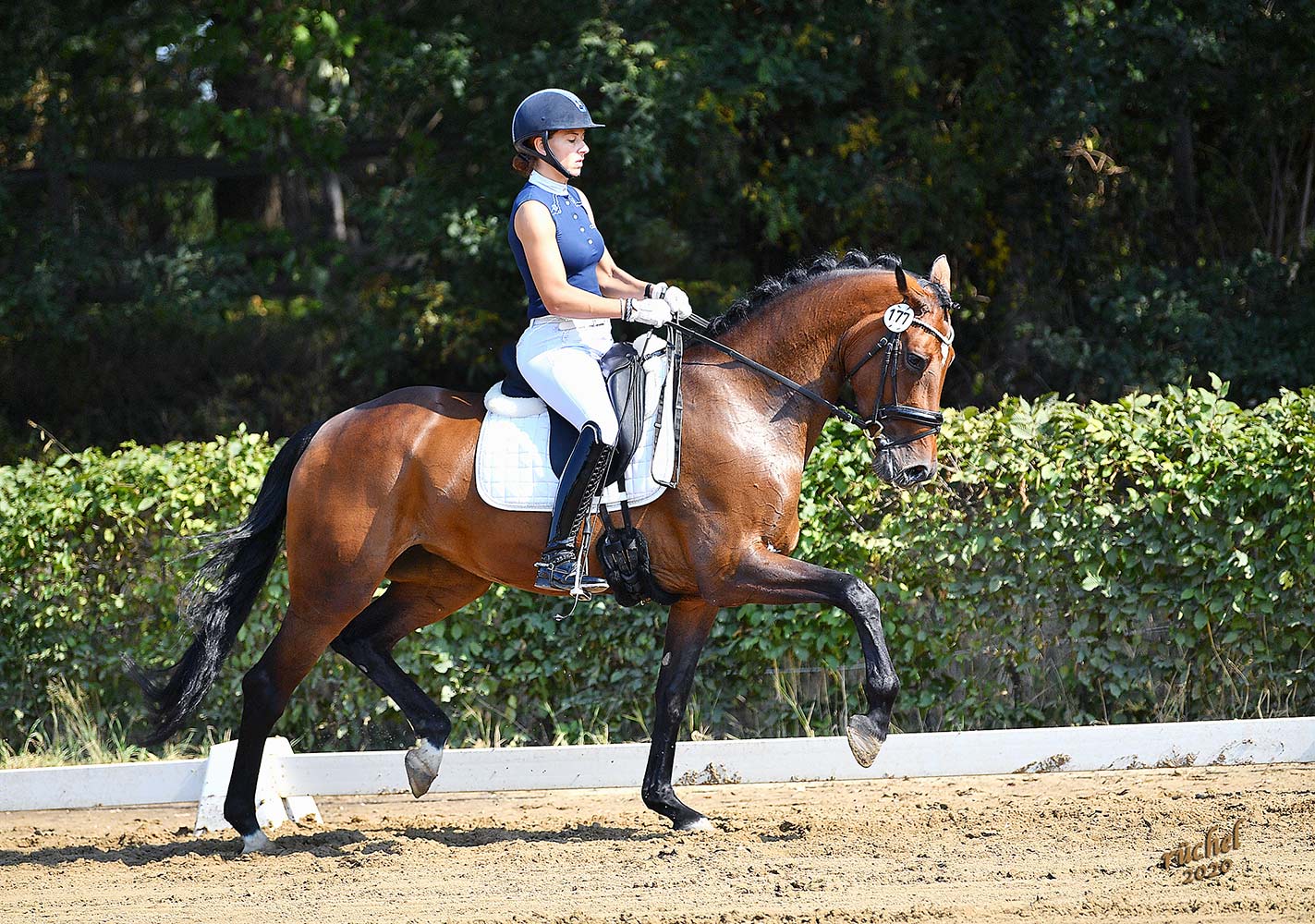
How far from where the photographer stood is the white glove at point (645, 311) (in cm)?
→ 509

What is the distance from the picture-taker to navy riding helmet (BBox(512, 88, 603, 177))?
5.25 meters

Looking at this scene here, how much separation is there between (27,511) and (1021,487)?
16.8ft

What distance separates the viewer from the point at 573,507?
17.1ft

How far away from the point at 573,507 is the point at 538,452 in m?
0.29

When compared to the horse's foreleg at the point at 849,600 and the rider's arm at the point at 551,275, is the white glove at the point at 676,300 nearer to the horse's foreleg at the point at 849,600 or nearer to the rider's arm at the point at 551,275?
the rider's arm at the point at 551,275

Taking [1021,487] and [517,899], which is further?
[1021,487]

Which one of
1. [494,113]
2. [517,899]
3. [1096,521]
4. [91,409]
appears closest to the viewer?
[517,899]

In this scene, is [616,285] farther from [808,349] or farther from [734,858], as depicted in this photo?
[734,858]

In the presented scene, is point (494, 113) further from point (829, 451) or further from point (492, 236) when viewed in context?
point (829, 451)

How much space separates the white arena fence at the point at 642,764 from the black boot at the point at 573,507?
4.45ft

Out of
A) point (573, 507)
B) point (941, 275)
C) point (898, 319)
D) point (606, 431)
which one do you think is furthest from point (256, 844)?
point (941, 275)

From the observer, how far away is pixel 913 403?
5.09m

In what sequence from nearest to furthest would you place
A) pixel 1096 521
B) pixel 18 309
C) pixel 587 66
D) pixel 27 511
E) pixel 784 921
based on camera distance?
pixel 784 921
pixel 1096 521
pixel 27 511
pixel 587 66
pixel 18 309

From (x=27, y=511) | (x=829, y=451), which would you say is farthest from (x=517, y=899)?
(x=27, y=511)
